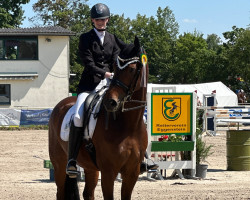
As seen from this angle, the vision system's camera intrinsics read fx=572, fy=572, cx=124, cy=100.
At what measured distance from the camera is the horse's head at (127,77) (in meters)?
6.07

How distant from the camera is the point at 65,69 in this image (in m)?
44.2

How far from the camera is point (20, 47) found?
4319cm

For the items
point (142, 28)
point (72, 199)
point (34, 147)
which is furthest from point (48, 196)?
point (142, 28)

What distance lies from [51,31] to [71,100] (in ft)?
115

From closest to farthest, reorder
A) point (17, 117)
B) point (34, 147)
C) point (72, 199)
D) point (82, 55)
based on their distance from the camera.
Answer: point (82, 55), point (72, 199), point (34, 147), point (17, 117)

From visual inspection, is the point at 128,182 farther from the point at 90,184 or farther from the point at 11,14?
the point at 11,14

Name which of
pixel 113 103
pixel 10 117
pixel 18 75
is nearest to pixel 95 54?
pixel 113 103

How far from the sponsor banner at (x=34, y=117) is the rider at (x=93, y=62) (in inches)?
958

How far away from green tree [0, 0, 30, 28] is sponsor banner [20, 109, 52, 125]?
28.6 metres

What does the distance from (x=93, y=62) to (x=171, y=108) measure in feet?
17.9

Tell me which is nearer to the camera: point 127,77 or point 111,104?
point 111,104

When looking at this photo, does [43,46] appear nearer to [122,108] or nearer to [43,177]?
[43,177]

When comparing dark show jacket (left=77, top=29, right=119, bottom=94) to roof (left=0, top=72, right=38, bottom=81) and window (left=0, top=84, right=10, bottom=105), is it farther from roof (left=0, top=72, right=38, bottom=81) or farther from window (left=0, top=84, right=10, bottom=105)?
window (left=0, top=84, right=10, bottom=105)

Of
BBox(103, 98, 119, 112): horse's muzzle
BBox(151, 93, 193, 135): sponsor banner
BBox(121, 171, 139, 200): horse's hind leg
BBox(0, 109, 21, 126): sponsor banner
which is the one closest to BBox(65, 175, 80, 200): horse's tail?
BBox(121, 171, 139, 200): horse's hind leg
